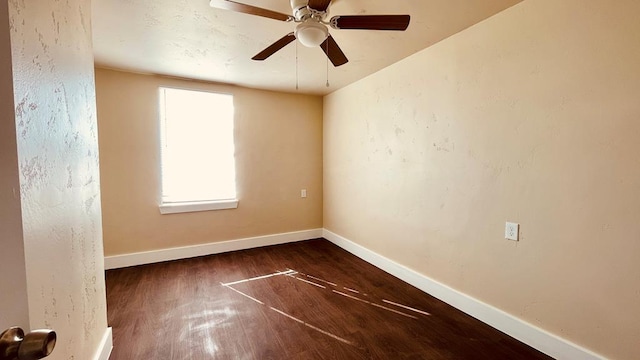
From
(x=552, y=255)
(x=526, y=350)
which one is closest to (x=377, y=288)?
(x=526, y=350)

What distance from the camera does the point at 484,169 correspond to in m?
2.02

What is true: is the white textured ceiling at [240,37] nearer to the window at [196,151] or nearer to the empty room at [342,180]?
the empty room at [342,180]

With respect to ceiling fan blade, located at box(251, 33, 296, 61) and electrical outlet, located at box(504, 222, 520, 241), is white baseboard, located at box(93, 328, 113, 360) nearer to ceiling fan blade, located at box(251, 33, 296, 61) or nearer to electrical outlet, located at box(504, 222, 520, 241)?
ceiling fan blade, located at box(251, 33, 296, 61)

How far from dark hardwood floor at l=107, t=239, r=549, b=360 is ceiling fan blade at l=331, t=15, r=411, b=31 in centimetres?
201

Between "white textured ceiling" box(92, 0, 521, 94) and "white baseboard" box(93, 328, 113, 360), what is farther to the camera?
"white textured ceiling" box(92, 0, 521, 94)

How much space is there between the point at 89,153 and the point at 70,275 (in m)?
0.66

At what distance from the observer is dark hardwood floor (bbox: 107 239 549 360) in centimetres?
175

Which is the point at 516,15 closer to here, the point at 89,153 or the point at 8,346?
the point at 8,346

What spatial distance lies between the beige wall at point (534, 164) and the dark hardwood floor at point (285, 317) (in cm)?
35

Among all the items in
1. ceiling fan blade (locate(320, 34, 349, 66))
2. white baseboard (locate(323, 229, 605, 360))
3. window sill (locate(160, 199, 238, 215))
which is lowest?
white baseboard (locate(323, 229, 605, 360))

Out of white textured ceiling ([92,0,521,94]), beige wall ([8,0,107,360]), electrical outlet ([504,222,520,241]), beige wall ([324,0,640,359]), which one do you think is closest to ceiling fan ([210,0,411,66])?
white textured ceiling ([92,0,521,94])

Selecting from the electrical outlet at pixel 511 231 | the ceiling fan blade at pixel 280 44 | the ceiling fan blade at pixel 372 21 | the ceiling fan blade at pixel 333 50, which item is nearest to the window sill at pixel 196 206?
the ceiling fan blade at pixel 280 44

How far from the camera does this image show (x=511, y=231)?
1.87 meters

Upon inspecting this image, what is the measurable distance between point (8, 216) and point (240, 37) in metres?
2.13
